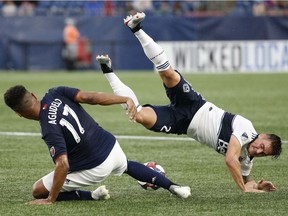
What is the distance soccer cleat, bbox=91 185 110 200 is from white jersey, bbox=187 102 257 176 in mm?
1373

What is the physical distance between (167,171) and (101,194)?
206 cm

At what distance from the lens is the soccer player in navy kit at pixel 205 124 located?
29.0ft

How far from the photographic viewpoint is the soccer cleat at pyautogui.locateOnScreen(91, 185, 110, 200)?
8.45m

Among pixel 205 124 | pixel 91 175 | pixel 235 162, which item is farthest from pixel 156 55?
pixel 91 175

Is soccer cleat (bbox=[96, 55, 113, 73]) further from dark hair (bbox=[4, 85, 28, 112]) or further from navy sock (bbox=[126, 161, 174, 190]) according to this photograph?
dark hair (bbox=[4, 85, 28, 112])

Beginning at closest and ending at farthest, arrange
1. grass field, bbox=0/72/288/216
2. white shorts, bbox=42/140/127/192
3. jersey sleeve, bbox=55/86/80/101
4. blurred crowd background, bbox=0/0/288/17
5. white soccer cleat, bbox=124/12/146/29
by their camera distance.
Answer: grass field, bbox=0/72/288/216 → jersey sleeve, bbox=55/86/80/101 → white shorts, bbox=42/140/127/192 → white soccer cleat, bbox=124/12/146/29 → blurred crowd background, bbox=0/0/288/17

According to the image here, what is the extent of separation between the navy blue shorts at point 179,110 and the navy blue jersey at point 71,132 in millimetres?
1369

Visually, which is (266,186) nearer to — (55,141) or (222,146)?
A: (222,146)

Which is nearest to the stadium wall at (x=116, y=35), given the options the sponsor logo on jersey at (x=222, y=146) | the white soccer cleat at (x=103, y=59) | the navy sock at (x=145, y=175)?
the white soccer cleat at (x=103, y=59)

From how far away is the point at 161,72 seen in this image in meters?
9.81

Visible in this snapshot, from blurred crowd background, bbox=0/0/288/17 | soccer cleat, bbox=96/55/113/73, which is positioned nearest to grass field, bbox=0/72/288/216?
soccer cleat, bbox=96/55/113/73

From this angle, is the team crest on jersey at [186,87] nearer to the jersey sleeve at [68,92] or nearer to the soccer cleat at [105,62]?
the soccer cleat at [105,62]

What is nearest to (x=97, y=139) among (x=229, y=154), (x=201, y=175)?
(x=229, y=154)

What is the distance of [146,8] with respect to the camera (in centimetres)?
3328
